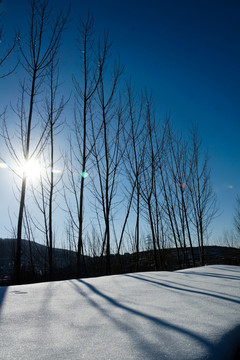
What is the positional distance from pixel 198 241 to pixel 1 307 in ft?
18.2

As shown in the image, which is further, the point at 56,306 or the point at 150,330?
the point at 56,306

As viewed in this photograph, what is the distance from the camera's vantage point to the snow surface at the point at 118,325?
499mm

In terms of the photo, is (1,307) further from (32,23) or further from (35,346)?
(32,23)

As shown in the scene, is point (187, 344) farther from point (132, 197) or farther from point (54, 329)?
point (132, 197)

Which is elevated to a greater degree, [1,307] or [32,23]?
[32,23]

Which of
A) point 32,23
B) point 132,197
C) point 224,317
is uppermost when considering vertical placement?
point 32,23

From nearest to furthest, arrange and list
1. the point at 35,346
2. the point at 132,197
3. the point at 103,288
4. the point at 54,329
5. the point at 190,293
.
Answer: the point at 35,346, the point at 54,329, the point at 190,293, the point at 103,288, the point at 132,197

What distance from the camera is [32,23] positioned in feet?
11.3

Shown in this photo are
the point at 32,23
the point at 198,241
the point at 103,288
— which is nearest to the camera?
the point at 103,288

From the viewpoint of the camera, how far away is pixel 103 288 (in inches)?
48.1

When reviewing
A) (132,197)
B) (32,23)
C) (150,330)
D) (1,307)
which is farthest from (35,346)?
(32,23)

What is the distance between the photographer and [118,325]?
2.15 feet

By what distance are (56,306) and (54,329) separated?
25cm

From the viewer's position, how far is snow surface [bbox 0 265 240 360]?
50 centimetres
